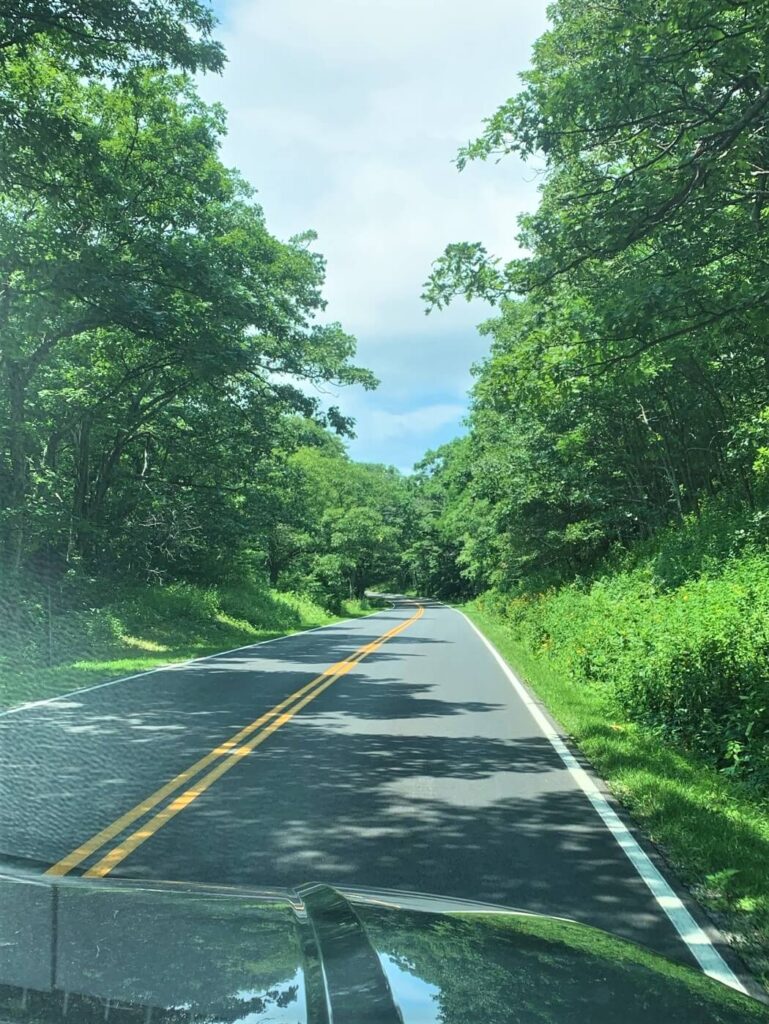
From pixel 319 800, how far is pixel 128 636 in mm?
16178

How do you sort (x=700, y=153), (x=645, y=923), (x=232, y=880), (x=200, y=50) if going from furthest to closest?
(x=200, y=50) < (x=700, y=153) < (x=232, y=880) < (x=645, y=923)

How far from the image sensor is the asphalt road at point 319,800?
4.85 m

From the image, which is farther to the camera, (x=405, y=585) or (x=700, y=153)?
(x=405, y=585)

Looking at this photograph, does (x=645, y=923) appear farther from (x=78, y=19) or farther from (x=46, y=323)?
(x=46, y=323)

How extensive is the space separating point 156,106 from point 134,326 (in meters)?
6.73

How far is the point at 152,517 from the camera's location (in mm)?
26812

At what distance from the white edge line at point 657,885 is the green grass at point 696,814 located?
150mm

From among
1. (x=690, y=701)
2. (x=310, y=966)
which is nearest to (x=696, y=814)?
(x=690, y=701)

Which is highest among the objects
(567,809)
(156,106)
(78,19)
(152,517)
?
(156,106)

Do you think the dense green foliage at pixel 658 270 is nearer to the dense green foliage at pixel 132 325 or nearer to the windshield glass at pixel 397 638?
the windshield glass at pixel 397 638

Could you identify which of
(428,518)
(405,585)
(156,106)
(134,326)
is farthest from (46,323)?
(405,585)

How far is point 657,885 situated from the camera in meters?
4.83

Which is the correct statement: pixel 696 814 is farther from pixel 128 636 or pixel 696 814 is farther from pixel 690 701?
pixel 128 636

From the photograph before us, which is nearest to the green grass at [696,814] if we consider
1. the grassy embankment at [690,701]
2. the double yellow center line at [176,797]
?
the grassy embankment at [690,701]
